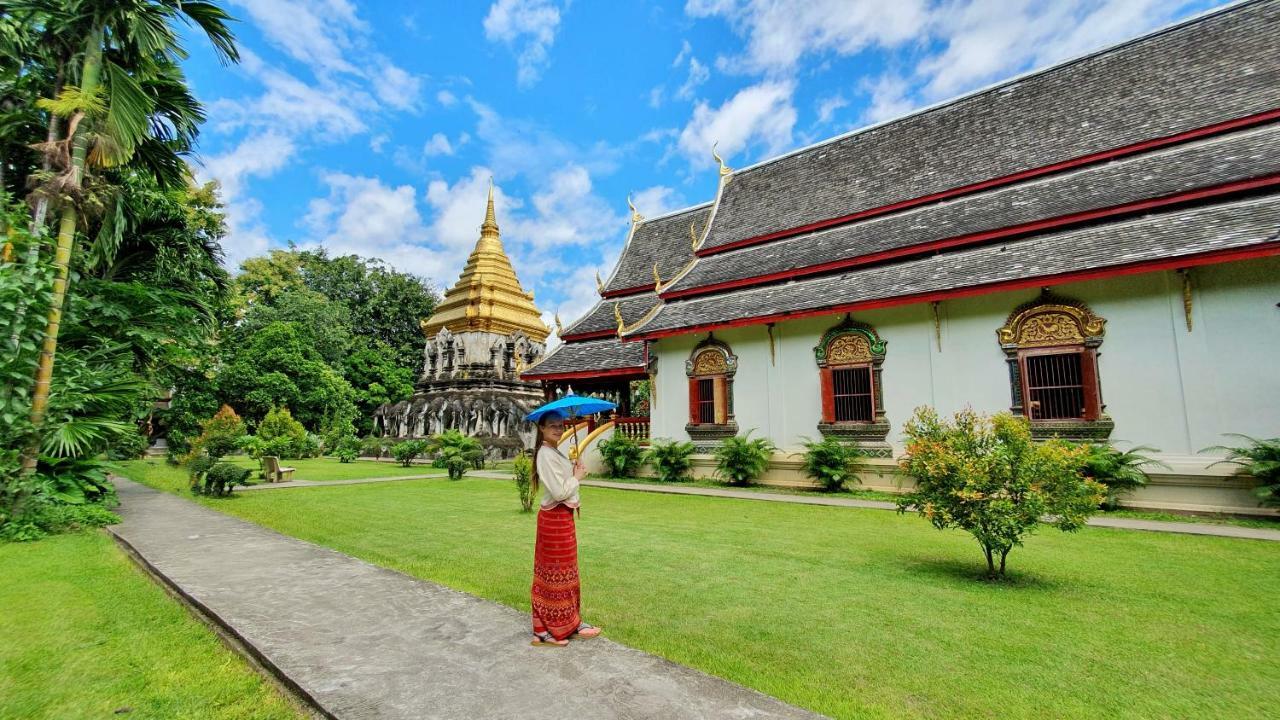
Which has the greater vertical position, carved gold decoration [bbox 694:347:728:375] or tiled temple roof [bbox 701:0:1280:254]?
tiled temple roof [bbox 701:0:1280:254]

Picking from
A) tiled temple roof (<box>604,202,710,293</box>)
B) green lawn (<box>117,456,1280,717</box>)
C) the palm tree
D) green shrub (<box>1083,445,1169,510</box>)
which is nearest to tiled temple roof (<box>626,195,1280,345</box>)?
green shrub (<box>1083,445,1169,510</box>)

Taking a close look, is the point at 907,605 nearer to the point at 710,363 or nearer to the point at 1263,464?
the point at 1263,464

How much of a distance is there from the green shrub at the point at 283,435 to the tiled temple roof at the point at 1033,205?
566 inches

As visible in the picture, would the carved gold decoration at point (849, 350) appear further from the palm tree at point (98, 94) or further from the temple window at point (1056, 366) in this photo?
the palm tree at point (98, 94)

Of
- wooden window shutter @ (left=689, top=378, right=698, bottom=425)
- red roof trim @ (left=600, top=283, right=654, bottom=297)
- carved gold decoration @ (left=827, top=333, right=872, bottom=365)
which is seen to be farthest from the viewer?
red roof trim @ (left=600, top=283, right=654, bottom=297)

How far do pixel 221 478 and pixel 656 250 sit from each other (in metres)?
11.9

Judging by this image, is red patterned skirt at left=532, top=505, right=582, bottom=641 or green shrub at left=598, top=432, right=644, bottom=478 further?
green shrub at left=598, top=432, right=644, bottom=478

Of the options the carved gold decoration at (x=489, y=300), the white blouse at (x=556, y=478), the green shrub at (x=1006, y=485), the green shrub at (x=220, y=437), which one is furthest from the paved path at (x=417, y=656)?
the carved gold decoration at (x=489, y=300)

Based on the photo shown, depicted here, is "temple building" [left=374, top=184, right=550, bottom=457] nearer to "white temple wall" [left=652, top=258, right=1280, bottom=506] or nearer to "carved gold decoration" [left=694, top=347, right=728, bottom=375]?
"carved gold decoration" [left=694, top=347, right=728, bottom=375]

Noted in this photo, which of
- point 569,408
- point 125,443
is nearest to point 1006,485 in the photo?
point 569,408

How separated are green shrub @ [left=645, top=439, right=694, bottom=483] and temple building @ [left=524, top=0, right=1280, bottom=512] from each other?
0.33 meters

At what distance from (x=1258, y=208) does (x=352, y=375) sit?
35.8 m

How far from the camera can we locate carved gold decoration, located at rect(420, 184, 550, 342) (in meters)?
25.3

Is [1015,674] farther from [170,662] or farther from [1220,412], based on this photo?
[1220,412]
